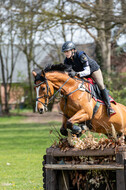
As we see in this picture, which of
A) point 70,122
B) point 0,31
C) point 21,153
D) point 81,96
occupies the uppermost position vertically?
point 0,31

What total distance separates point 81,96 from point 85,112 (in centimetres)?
31

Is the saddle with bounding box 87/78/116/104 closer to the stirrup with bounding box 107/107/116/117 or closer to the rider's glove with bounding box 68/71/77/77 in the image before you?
the stirrup with bounding box 107/107/116/117

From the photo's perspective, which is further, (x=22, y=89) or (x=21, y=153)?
(x=22, y=89)

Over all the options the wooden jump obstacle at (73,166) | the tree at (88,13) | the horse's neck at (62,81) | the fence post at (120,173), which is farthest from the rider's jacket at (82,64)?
the tree at (88,13)

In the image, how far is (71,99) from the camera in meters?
6.46

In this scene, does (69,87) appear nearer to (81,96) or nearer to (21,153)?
(81,96)

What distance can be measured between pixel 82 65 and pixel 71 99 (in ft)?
2.51

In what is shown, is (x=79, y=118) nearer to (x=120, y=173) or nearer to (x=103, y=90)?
(x=103, y=90)

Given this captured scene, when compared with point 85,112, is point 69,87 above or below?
above

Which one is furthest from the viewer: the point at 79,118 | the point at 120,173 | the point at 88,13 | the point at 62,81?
the point at 88,13

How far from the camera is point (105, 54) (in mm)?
23844

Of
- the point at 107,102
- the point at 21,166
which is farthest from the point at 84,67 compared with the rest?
the point at 21,166

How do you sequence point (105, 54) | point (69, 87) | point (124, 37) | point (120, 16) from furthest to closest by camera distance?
point (105, 54), point (124, 37), point (120, 16), point (69, 87)

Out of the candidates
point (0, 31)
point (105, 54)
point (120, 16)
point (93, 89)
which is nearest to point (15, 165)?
point (93, 89)
